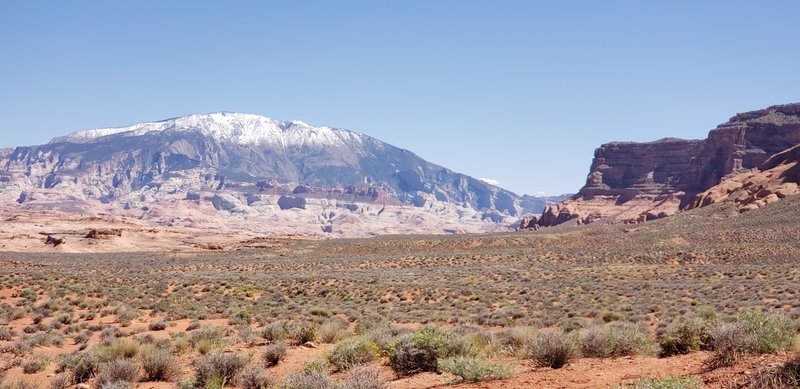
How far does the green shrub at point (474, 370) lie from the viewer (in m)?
9.24

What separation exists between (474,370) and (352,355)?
3.36m

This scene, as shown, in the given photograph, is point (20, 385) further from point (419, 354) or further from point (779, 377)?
point (779, 377)

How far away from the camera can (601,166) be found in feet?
547

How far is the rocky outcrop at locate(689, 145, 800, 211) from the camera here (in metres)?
76.0

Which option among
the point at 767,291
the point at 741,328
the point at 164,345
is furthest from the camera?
the point at 767,291

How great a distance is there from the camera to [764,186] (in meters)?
82.2

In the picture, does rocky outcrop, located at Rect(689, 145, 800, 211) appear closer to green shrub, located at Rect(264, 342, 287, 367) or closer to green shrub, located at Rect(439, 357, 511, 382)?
green shrub, located at Rect(264, 342, 287, 367)

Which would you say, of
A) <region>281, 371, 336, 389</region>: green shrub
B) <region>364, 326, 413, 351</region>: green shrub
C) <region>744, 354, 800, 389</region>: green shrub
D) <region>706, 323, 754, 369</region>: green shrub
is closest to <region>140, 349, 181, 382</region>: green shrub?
<region>281, 371, 336, 389</region>: green shrub

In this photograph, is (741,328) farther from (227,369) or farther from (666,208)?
(666,208)

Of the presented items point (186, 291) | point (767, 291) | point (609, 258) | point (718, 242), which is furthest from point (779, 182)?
point (186, 291)

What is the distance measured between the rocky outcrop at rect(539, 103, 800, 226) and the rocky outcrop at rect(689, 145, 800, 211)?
1946 cm

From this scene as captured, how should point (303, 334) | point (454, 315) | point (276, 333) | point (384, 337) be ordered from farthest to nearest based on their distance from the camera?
point (454, 315) < point (276, 333) < point (303, 334) < point (384, 337)

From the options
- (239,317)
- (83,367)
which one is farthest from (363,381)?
(239,317)

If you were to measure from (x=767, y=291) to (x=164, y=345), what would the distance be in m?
25.7
